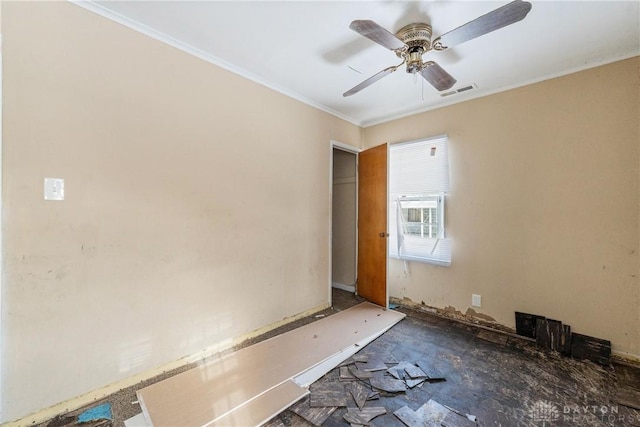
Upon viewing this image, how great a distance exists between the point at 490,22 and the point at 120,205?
262 centimetres

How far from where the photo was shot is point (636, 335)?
2225mm

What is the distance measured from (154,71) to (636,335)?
4476 millimetres

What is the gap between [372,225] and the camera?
12.0 feet

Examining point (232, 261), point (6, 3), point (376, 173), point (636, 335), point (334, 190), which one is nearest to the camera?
A: point (6, 3)

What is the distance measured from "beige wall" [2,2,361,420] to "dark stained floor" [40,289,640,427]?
344mm

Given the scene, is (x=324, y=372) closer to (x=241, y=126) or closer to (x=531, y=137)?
(x=241, y=126)

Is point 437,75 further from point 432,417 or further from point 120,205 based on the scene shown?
point 120,205

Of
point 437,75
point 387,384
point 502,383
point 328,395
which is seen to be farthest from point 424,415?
point 437,75

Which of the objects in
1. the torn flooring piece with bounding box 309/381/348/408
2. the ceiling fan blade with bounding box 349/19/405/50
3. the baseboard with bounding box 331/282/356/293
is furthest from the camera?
the baseboard with bounding box 331/282/356/293

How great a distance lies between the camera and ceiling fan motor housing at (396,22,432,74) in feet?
6.20

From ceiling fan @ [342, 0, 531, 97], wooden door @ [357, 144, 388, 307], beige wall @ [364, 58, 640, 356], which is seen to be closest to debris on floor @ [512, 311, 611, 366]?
beige wall @ [364, 58, 640, 356]

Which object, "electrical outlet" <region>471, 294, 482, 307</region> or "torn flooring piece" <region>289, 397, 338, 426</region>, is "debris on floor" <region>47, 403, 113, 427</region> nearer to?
"torn flooring piece" <region>289, 397, 338, 426</region>

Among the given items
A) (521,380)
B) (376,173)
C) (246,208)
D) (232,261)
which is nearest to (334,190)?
(376,173)

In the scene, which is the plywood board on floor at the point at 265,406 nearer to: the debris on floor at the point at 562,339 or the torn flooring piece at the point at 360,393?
the torn flooring piece at the point at 360,393
